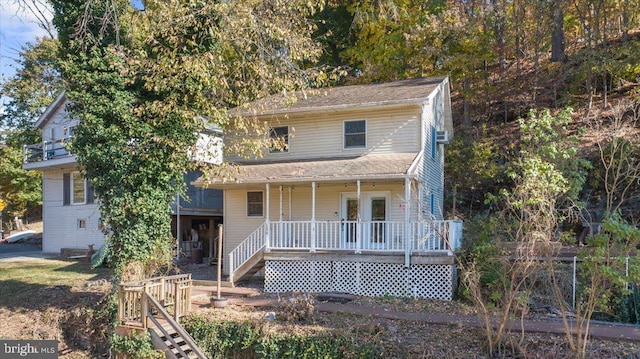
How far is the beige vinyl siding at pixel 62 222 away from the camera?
20.9 m

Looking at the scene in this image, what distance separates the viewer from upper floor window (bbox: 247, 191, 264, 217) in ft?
54.1

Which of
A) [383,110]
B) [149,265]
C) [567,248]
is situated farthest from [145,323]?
[567,248]

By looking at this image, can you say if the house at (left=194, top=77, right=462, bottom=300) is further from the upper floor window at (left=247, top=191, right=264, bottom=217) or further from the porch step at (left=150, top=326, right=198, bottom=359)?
the porch step at (left=150, top=326, right=198, bottom=359)

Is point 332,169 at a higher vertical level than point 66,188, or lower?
higher

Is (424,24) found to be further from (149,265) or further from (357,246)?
(149,265)

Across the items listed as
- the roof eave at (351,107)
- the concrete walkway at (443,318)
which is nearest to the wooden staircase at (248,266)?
the concrete walkway at (443,318)

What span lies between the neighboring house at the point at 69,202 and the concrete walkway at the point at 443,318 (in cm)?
879

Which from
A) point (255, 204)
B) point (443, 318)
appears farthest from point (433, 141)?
point (443, 318)

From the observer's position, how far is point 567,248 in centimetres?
1455

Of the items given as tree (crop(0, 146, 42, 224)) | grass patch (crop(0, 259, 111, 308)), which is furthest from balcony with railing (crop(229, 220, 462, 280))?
tree (crop(0, 146, 42, 224))

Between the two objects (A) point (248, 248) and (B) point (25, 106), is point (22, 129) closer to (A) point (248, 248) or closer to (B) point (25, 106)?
(B) point (25, 106)

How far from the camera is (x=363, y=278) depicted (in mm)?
13312

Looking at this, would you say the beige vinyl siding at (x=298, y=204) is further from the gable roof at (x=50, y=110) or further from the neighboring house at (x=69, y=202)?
the gable roof at (x=50, y=110)

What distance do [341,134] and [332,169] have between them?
1863mm
